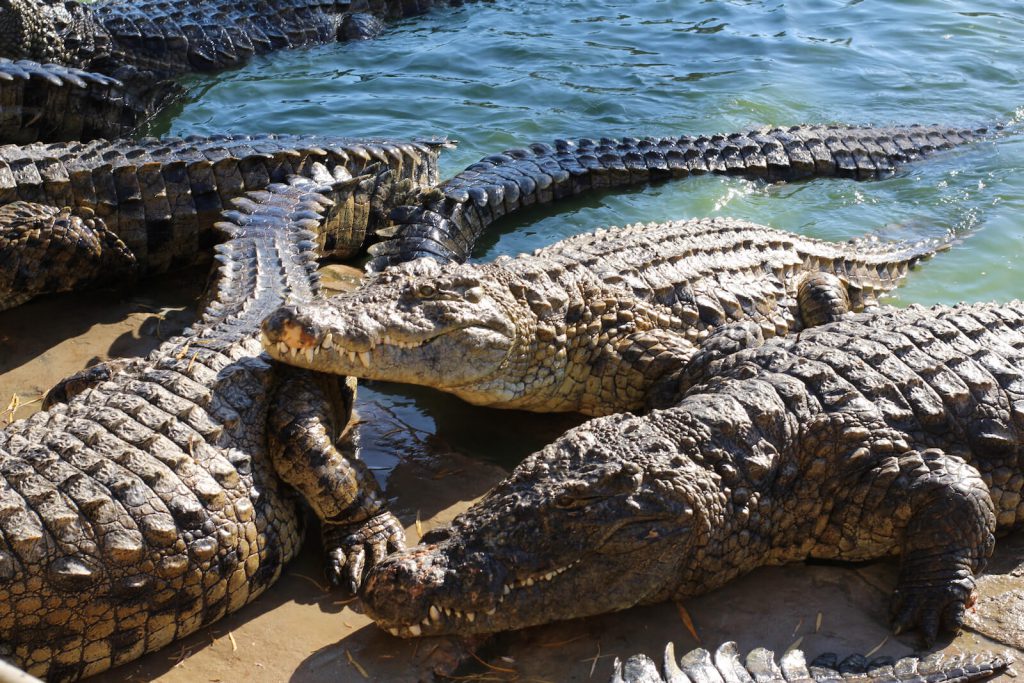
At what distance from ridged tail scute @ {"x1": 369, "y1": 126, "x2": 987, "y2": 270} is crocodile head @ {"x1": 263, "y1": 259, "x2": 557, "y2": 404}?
2.18 metres

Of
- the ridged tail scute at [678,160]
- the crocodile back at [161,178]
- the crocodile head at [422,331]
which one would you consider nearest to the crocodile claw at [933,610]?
the crocodile head at [422,331]

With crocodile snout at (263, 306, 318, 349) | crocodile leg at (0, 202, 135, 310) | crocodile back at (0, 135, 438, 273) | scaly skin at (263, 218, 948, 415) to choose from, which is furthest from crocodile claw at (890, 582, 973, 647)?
crocodile leg at (0, 202, 135, 310)

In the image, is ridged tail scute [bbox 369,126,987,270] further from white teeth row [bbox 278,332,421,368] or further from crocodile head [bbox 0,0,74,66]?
crocodile head [bbox 0,0,74,66]

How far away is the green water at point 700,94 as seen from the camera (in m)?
7.23

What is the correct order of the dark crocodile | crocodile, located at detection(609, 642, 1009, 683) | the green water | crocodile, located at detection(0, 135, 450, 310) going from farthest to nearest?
the dark crocodile → the green water → crocodile, located at detection(0, 135, 450, 310) → crocodile, located at detection(609, 642, 1009, 683)

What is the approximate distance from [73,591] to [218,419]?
79 cm

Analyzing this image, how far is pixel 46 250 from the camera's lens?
5355mm

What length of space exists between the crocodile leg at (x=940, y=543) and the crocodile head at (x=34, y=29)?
8.14 m

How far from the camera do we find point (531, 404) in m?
4.68

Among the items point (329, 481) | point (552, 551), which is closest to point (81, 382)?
point (329, 481)

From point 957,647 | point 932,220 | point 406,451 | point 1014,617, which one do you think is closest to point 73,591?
point 406,451

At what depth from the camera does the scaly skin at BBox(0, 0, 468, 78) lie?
8805mm

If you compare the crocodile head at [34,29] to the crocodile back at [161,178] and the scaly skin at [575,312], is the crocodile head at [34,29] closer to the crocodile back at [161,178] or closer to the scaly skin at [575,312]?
the crocodile back at [161,178]

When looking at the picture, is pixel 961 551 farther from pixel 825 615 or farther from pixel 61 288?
pixel 61 288
